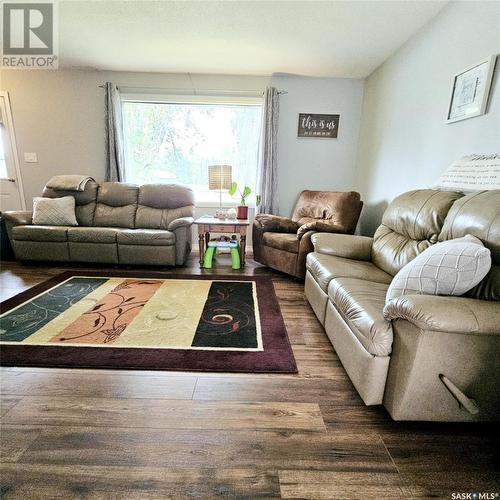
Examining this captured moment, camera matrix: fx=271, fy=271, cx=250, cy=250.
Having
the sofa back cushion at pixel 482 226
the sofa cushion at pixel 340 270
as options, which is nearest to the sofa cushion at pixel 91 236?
the sofa cushion at pixel 340 270

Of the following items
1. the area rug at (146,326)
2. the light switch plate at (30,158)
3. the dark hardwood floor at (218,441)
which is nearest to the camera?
the dark hardwood floor at (218,441)

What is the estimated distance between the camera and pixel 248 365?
5.36 ft

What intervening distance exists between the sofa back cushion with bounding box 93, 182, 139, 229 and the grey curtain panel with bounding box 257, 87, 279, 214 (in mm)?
1739

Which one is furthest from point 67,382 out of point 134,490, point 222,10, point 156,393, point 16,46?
point 16,46

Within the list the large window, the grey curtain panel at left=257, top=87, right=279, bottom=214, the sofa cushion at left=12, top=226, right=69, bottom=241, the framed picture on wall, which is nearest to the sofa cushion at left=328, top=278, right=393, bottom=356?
the framed picture on wall

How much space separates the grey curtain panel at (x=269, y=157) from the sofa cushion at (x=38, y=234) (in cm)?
249

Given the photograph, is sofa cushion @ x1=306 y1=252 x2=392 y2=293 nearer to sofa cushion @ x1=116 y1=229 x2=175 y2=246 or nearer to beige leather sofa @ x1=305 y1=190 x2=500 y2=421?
beige leather sofa @ x1=305 y1=190 x2=500 y2=421

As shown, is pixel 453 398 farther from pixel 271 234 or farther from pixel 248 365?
pixel 271 234

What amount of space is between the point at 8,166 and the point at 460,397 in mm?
5524

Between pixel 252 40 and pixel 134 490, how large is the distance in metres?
3.50

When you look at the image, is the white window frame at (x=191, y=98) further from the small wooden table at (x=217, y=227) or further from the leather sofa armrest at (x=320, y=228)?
the leather sofa armrest at (x=320, y=228)

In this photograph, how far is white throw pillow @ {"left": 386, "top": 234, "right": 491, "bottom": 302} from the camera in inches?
46.2

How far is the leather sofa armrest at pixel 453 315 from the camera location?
1.05 m

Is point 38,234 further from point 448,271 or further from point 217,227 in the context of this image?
point 448,271
